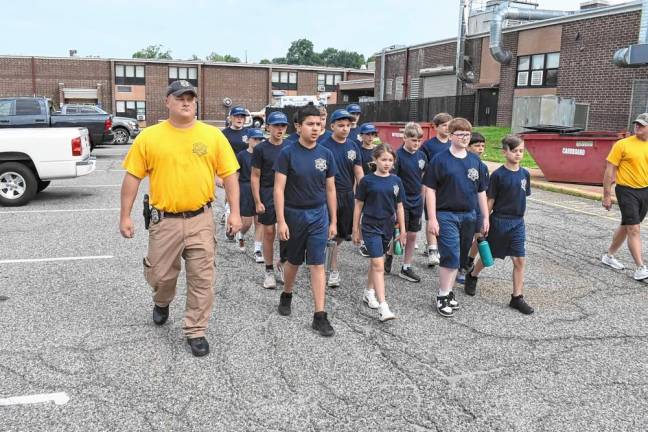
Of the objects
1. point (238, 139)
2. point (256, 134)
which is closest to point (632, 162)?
point (256, 134)

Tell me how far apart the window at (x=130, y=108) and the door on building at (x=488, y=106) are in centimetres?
3379

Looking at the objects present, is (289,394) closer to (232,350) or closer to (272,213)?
(232,350)

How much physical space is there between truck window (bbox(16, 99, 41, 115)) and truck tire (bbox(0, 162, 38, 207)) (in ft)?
23.1

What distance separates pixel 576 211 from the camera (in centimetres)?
1031

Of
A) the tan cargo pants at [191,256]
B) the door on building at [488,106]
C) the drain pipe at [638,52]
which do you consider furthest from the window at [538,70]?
the tan cargo pants at [191,256]

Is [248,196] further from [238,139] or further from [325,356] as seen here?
[325,356]

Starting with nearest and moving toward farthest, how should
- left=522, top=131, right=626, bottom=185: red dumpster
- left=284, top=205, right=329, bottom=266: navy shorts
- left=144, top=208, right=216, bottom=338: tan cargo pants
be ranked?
1. left=144, top=208, right=216, bottom=338: tan cargo pants
2. left=284, top=205, right=329, bottom=266: navy shorts
3. left=522, top=131, right=626, bottom=185: red dumpster

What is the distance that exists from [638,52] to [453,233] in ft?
42.8

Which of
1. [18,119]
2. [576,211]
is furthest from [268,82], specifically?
[576,211]

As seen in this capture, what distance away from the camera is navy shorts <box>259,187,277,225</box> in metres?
5.97

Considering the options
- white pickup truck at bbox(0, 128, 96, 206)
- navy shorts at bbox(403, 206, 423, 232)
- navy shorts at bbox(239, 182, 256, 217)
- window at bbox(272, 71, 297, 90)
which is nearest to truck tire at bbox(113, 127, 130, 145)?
white pickup truck at bbox(0, 128, 96, 206)

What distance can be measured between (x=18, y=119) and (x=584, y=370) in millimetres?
16724

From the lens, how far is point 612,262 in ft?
22.0

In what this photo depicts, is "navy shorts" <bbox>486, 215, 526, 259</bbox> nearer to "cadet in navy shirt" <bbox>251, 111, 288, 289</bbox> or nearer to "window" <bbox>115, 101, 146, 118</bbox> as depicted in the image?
"cadet in navy shirt" <bbox>251, 111, 288, 289</bbox>
